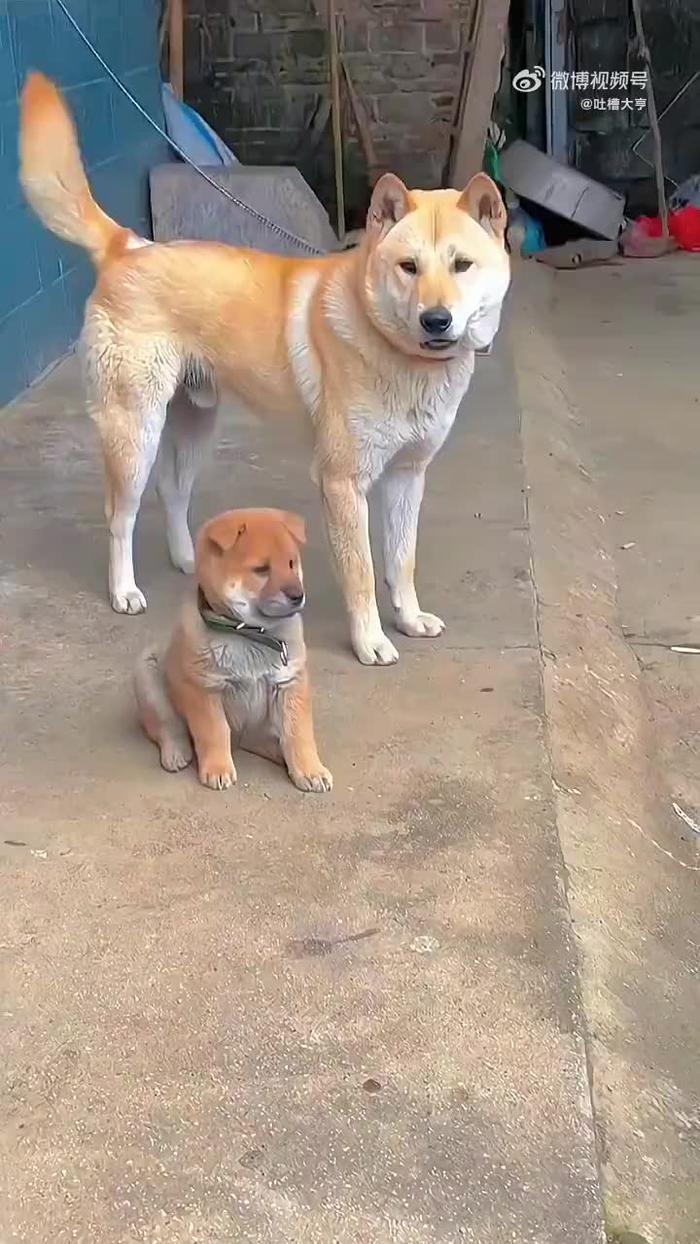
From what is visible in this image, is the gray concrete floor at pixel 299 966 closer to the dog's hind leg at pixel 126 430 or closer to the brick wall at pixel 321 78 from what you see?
the dog's hind leg at pixel 126 430

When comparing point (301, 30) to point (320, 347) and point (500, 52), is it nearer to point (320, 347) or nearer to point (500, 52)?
point (500, 52)

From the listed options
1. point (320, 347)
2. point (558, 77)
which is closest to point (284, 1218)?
point (320, 347)

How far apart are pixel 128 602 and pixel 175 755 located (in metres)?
0.91

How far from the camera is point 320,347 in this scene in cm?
326

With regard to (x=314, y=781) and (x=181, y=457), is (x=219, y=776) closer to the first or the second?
(x=314, y=781)

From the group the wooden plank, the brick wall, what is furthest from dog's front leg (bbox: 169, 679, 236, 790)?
the brick wall

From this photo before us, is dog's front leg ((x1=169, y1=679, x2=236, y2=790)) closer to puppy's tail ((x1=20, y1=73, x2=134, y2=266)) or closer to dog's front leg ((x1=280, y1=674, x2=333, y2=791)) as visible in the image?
dog's front leg ((x1=280, y1=674, x2=333, y2=791))

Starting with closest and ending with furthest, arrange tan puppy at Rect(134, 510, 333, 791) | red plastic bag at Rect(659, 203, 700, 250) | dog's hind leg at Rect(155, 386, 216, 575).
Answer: tan puppy at Rect(134, 510, 333, 791)
dog's hind leg at Rect(155, 386, 216, 575)
red plastic bag at Rect(659, 203, 700, 250)

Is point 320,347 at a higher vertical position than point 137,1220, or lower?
higher

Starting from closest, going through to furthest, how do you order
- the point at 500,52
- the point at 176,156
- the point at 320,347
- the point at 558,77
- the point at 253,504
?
the point at 320,347, the point at 253,504, the point at 176,156, the point at 500,52, the point at 558,77

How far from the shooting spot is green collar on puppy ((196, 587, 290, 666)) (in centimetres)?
261

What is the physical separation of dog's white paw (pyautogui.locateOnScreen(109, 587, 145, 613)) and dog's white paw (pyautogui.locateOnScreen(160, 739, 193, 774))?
854 millimetres

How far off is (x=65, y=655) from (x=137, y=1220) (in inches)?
73.0

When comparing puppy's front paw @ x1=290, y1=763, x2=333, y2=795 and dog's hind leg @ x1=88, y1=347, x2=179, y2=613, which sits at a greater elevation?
dog's hind leg @ x1=88, y1=347, x2=179, y2=613
